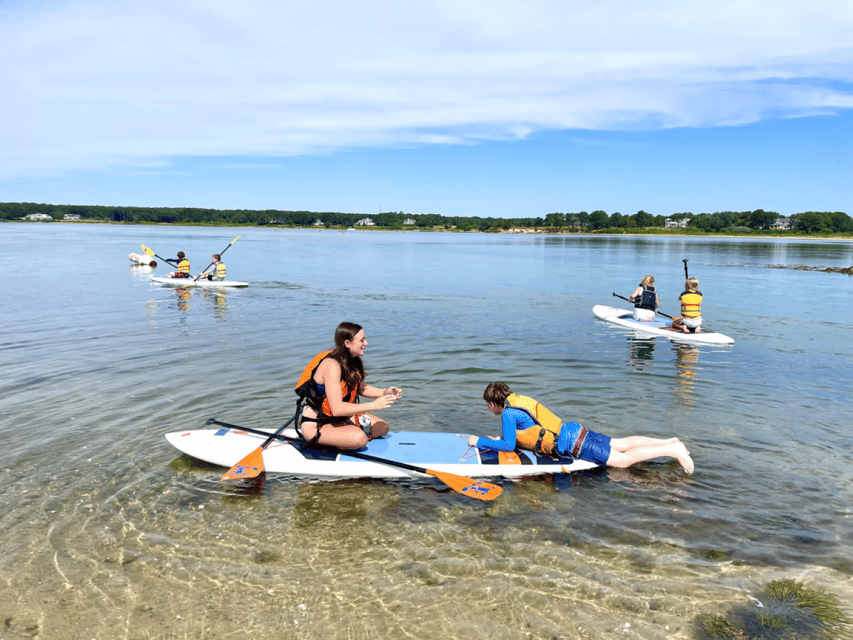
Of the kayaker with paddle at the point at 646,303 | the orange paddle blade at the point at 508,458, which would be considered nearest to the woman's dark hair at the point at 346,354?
the orange paddle blade at the point at 508,458

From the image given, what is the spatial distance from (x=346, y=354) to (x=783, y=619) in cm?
456

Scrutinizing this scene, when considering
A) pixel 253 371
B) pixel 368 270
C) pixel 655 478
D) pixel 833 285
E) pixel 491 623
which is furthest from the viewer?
pixel 368 270

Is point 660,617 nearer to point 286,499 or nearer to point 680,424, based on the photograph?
point 286,499

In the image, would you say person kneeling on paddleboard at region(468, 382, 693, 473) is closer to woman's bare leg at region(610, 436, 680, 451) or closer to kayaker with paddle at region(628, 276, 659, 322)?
woman's bare leg at region(610, 436, 680, 451)

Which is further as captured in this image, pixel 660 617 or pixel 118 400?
pixel 118 400

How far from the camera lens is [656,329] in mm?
15898

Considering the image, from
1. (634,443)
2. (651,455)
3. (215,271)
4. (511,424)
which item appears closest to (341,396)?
(511,424)

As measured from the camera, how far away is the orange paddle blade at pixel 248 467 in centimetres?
641

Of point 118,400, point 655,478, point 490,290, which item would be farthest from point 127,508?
point 490,290

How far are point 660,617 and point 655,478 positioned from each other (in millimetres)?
2582

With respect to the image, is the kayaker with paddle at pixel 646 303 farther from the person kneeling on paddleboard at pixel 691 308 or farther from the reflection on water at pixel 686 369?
the reflection on water at pixel 686 369

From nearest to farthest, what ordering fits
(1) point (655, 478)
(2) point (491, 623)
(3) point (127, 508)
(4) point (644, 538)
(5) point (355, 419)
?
(2) point (491, 623) < (4) point (644, 538) < (3) point (127, 508) < (1) point (655, 478) < (5) point (355, 419)

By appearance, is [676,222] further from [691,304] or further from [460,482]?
[460,482]

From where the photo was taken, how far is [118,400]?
916 centimetres
